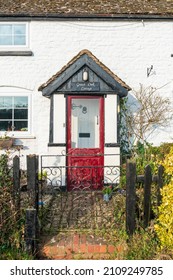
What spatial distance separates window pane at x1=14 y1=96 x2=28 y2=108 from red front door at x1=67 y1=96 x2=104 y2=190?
6.53ft

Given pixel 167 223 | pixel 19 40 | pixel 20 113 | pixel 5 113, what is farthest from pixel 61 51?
pixel 167 223

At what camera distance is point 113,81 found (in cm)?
1013

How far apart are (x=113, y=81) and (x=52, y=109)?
186 centimetres

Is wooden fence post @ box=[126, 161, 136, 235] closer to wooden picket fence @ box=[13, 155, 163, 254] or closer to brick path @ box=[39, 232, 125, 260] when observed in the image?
wooden picket fence @ box=[13, 155, 163, 254]

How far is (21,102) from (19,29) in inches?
92.9

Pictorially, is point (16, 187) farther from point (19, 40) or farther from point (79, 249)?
point (19, 40)

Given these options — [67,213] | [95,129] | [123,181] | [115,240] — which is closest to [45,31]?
[95,129]

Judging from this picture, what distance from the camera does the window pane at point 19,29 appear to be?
11.8 metres

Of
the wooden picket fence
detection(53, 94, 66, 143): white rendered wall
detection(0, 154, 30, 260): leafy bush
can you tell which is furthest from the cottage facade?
detection(0, 154, 30, 260): leafy bush

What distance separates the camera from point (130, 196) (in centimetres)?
585

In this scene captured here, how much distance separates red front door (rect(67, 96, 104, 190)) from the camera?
10.2 m

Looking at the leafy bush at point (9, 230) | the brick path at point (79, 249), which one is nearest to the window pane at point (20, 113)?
the leafy bush at point (9, 230)

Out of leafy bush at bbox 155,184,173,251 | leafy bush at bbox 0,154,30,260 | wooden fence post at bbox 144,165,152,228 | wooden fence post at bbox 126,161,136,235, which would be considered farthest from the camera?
wooden fence post at bbox 144,165,152,228

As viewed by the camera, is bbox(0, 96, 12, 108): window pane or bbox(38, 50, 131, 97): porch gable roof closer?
bbox(38, 50, 131, 97): porch gable roof
